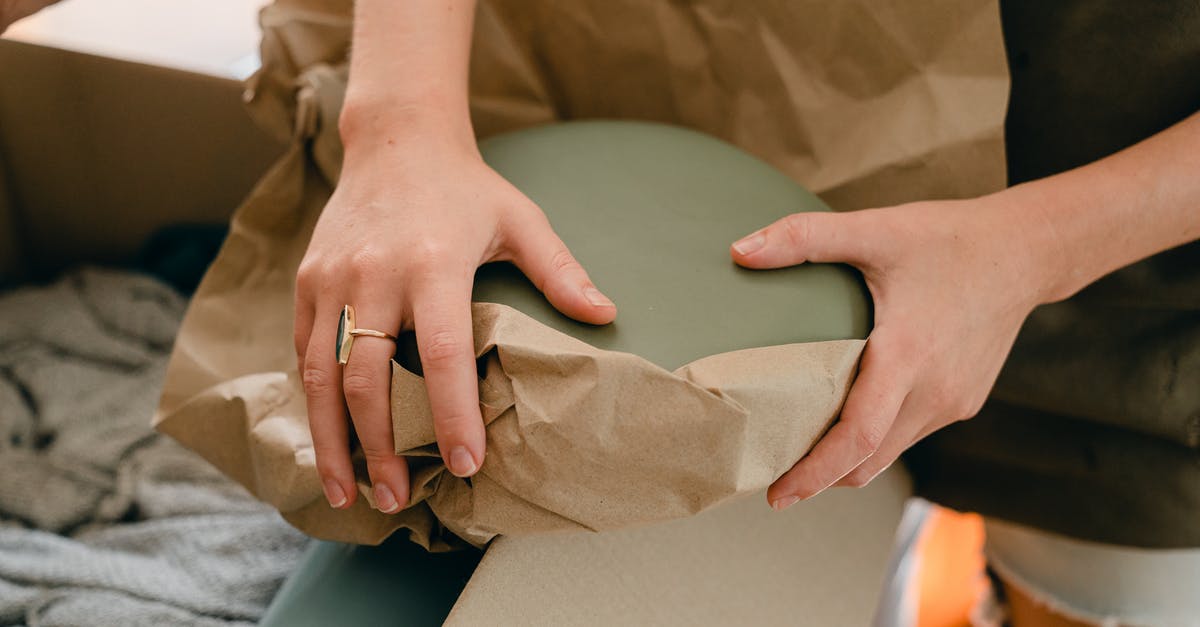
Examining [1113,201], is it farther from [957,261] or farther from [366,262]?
[366,262]

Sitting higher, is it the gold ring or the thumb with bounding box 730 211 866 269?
the thumb with bounding box 730 211 866 269

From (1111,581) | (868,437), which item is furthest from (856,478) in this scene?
(1111,581)

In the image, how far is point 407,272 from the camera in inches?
14.6

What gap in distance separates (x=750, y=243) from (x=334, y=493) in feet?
0.72

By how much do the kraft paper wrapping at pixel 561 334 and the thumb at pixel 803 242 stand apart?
0.05 meters

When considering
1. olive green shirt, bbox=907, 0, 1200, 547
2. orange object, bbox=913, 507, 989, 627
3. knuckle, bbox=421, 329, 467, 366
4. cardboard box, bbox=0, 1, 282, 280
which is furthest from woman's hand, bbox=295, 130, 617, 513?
orange object, bbox=913, 507, 989, 627

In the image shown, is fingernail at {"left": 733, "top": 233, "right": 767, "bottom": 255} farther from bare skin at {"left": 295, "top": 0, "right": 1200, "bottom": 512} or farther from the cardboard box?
the cardboard box

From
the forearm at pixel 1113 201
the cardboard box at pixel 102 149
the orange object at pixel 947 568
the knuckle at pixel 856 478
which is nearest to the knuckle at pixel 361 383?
the knuckle at pixel 856 478

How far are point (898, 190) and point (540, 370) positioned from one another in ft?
0.91

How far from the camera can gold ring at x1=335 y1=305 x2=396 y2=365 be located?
14.4 inches

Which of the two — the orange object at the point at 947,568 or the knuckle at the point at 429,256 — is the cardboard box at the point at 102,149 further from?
the orange object at the point at 947,568

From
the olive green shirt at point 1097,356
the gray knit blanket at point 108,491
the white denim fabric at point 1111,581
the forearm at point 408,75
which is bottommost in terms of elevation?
the white denim fabric at point 1111,581

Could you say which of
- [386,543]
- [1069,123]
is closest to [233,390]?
[386,543]

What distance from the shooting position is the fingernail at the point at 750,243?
1.33 feet
